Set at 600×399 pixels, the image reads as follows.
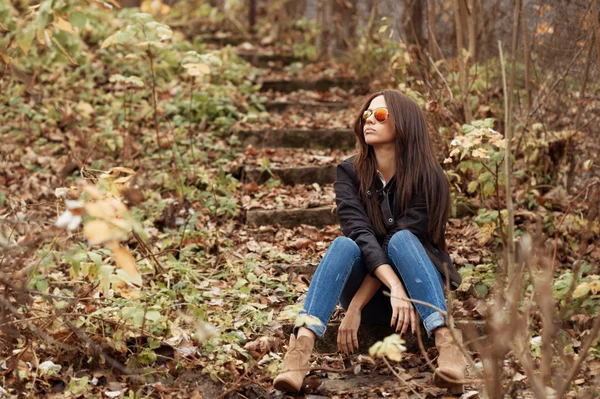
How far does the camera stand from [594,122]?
5.81m

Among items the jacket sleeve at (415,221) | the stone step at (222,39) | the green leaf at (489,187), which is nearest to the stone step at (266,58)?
the stone step at (222,39)

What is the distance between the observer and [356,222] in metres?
3.89

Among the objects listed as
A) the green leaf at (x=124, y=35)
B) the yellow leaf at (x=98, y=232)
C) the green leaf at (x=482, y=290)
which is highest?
the green leaf at (x=124, y=35)

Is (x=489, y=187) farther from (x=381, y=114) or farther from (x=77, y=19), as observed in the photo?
(x=77, y=19)

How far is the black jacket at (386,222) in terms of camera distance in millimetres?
3768

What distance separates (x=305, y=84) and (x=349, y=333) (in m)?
5.69

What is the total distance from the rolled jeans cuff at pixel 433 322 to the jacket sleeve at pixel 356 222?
0.35 metres

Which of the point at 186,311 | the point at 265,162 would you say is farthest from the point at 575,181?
the point at 186,311

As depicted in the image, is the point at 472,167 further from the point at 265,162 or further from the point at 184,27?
the point at 184,27

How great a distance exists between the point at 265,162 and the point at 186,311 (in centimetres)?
233

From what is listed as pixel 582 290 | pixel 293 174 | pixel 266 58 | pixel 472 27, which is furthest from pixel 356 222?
pixel 266 58

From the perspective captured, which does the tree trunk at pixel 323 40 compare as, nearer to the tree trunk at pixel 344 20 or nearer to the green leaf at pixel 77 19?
the tree trunk at pixel 344 20

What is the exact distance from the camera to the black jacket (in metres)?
3.77

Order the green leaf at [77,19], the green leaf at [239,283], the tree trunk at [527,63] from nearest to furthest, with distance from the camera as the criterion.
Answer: the green leaf at [77,19]
the green leaf at [239,283]
the tree trunk at [527,63]
